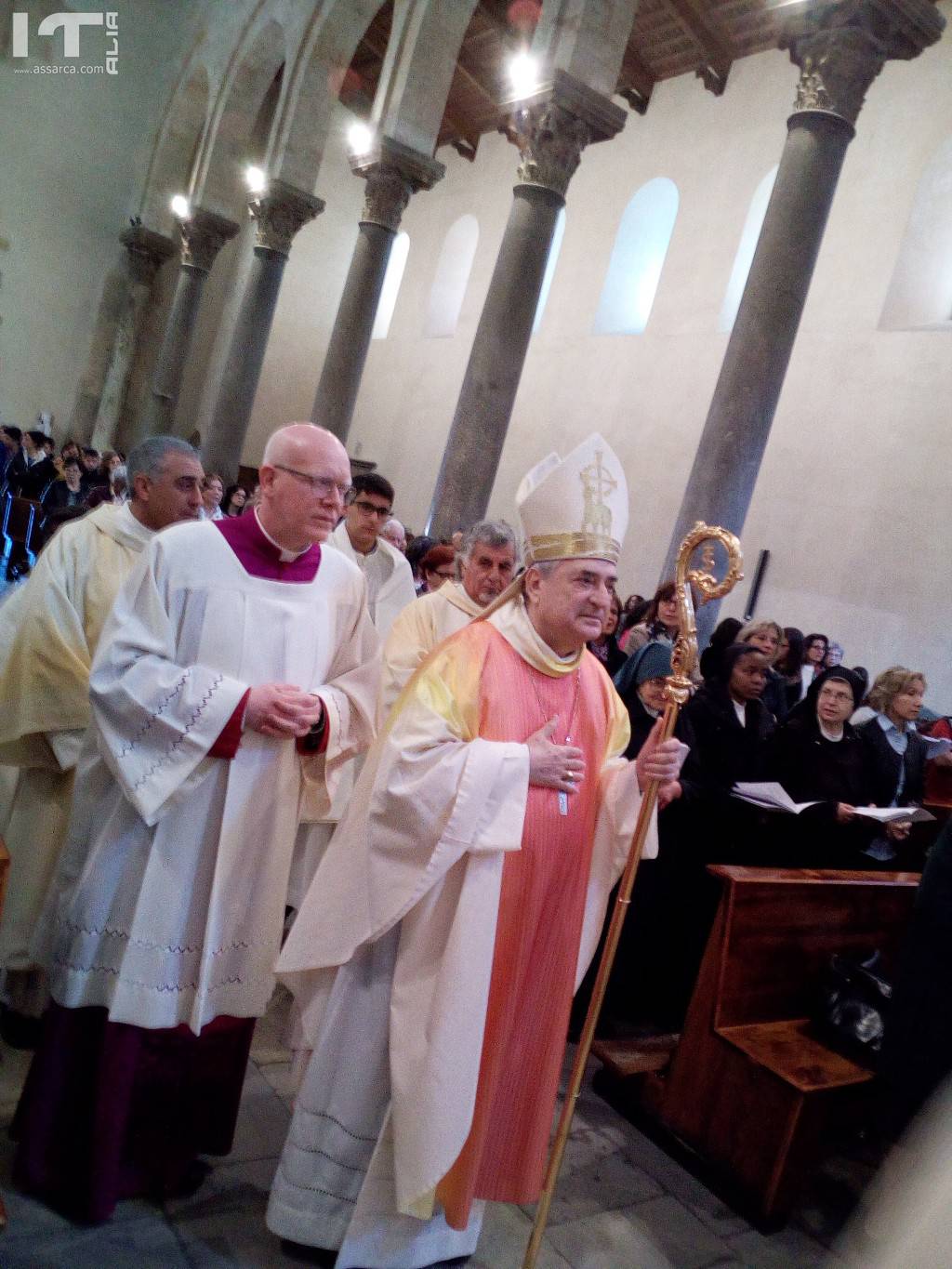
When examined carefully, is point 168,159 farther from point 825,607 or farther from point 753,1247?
point 753,1247

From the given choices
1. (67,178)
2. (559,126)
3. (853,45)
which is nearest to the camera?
(853,45)

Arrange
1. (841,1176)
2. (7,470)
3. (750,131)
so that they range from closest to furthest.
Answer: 1. (841,1176)
2. (7,470)
3. (750,131)

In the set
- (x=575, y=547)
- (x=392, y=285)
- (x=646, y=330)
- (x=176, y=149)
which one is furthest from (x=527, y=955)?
(x=176, y=149)

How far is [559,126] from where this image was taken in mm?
8117

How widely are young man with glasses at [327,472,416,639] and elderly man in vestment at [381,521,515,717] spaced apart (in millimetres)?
456

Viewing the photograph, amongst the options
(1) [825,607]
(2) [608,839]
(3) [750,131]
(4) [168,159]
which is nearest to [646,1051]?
(2) [608,839]

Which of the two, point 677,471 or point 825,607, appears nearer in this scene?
point 825,607

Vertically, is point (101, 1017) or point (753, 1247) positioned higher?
point (101, 1017)

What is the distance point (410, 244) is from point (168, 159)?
5.03 metres

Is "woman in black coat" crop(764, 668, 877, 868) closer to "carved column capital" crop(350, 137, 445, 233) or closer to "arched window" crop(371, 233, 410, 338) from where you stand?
"carved column capital" crop(350, 137, 445, 233)

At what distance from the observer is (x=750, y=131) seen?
38.5 ft

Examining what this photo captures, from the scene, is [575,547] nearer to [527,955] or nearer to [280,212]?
[527,955]

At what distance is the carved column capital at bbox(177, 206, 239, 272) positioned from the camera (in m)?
16.0

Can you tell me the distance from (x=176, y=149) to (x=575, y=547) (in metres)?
19.1
